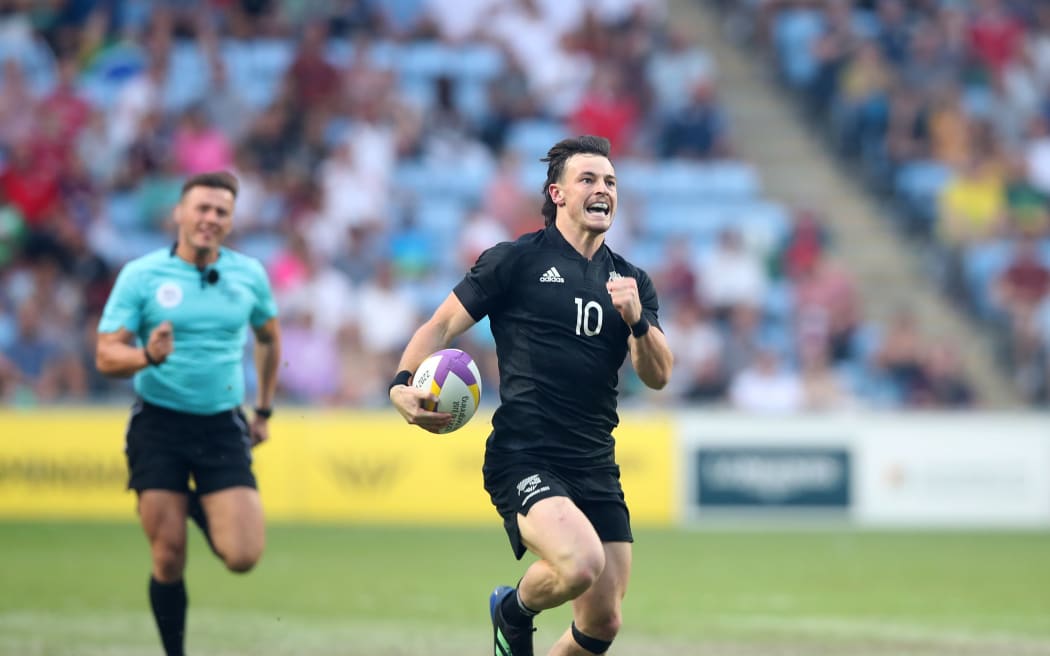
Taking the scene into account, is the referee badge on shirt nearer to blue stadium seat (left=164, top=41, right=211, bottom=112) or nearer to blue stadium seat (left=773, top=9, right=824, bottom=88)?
blue stadium seat (left=164, top=41, right=211, bottom=112)

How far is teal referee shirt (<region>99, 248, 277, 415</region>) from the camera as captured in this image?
9.25 m

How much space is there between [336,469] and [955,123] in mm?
10326

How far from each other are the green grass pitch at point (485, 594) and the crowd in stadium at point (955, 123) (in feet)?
14.9

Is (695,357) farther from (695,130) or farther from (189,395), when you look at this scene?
(189,395)

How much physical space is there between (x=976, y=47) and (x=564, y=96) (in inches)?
258

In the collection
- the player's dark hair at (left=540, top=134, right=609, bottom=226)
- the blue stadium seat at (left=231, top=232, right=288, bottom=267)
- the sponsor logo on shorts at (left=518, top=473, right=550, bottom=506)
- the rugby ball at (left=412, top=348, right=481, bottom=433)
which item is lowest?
the sponsor logo on shorts at (left=518, top=473, right=550, bottom=506)

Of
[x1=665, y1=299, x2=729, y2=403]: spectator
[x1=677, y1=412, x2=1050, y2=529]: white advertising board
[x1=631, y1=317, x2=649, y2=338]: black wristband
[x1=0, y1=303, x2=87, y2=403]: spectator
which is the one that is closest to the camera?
[x1=631, y1=317, x2=649, y2=338]: black wristband

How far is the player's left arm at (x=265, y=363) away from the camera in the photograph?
9852 mm

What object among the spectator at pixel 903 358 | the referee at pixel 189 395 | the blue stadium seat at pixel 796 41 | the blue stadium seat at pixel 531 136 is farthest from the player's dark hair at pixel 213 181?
the blue stadium seat at pixel 796 41

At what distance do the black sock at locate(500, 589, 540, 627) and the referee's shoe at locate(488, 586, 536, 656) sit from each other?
0.05 feet

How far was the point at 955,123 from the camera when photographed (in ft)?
75.2

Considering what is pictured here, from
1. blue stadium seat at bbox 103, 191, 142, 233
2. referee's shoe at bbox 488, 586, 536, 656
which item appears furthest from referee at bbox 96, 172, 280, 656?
blue stadium seat at bbox 103, 191, 142, 233

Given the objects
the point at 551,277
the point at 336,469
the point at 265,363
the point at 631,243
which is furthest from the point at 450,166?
the point at 551,277

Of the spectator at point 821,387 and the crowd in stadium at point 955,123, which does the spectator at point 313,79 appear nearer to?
the spectator at point 821,387
